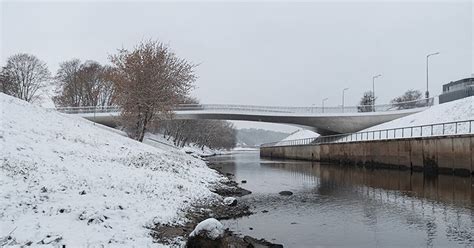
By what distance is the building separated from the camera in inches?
2151

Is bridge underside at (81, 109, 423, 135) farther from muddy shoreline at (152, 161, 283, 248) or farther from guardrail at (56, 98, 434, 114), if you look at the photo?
muddy shoreline at (152, 161, 283, 248)

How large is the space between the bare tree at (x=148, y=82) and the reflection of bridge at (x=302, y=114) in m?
26.3

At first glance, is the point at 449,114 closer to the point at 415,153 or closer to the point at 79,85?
the point at 415,153

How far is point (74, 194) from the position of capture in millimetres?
10922

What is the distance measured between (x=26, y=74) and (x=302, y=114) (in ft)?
189

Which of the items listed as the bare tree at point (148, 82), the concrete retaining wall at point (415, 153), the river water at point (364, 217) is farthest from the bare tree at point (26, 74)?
the river water at point (364, 217)

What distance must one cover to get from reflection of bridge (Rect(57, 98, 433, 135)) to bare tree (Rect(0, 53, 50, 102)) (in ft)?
36.5

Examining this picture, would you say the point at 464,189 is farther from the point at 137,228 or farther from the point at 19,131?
the point at 19,131

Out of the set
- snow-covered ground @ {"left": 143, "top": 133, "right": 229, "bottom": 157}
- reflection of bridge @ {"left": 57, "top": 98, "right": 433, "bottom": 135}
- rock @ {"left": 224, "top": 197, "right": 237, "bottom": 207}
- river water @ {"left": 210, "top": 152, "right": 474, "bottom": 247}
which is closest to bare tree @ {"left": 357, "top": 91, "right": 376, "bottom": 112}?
reflection of bridge @ {"left": 57, "top": 98, "right": 433, "bottom": 135}

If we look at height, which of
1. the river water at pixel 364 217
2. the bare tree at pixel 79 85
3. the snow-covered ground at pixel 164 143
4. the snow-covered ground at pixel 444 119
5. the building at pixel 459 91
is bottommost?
the river water at pixel 364 217

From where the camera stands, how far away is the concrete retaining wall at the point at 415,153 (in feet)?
106

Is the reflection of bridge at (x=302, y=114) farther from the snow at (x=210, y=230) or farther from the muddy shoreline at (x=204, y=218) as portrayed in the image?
the snow at (x=210, y=230)

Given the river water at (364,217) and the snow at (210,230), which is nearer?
the snow at (210,230)

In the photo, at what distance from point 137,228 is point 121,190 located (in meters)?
3.35
